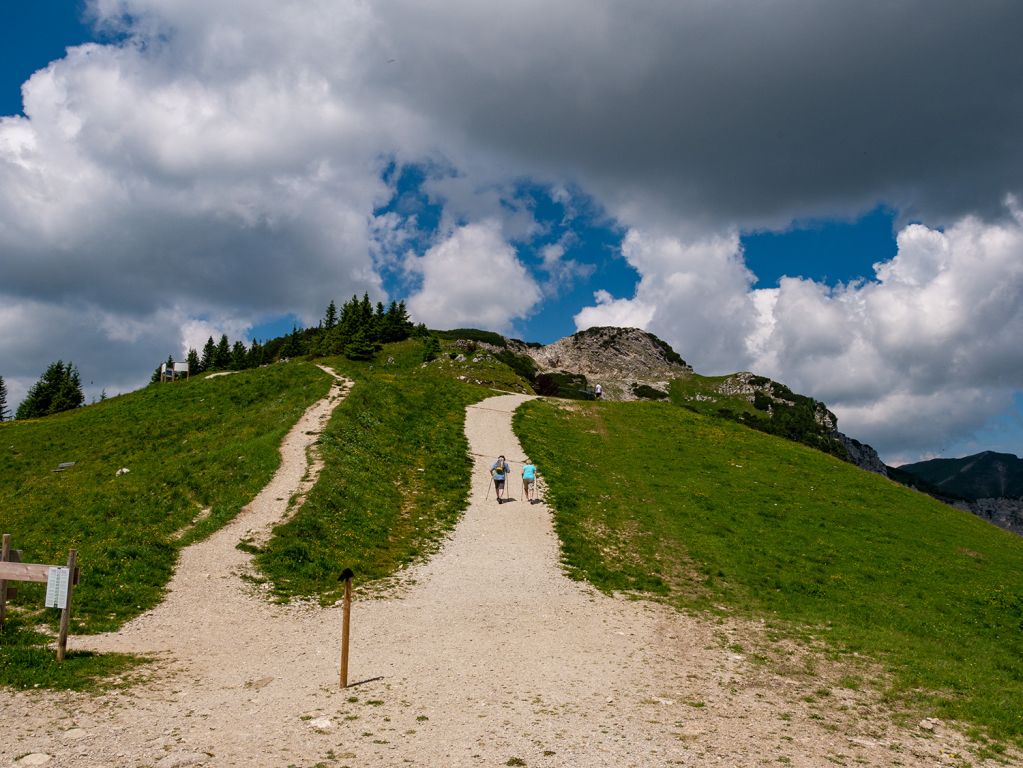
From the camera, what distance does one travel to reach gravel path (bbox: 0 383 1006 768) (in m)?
11.0

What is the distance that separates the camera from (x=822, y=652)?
1886 centimetres

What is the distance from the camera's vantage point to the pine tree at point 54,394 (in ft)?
443

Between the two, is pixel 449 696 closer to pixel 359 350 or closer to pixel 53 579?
pixel 53 579

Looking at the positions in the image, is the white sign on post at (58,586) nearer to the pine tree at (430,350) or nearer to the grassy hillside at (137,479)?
the grassy hillside at (137,479)

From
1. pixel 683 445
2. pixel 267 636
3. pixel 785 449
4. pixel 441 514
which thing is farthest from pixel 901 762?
pixel 785 449

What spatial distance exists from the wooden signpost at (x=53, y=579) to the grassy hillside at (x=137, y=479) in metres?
0.84

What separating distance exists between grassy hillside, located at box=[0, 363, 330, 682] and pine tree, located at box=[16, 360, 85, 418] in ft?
310

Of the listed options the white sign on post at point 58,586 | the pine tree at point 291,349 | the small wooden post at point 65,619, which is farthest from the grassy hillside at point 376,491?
the pine tree at point 291,349

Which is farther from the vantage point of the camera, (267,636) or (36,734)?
(267,636)

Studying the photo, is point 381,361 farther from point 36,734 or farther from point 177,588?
point 36,734

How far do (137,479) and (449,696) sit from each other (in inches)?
1098

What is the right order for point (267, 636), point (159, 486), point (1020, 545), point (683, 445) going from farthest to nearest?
point (683, 445) → point (1020, 545) → point (159, 486) → point (267, 636)

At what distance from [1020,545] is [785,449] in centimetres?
1782

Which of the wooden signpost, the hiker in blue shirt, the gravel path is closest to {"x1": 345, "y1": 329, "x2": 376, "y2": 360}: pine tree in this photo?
the hiker in blue shirt
